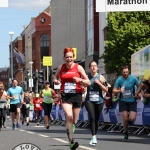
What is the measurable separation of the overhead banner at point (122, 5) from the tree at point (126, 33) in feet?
107

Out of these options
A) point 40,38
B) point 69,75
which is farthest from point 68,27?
point 69,75

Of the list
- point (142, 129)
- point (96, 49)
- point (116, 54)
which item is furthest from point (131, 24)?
point (142, 129)

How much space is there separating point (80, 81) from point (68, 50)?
61 cm

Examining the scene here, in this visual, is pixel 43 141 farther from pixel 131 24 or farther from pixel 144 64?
pixel 131 24

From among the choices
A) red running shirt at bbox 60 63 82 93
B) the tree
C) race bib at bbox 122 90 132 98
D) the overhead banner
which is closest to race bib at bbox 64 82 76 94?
red running shirt at bbox 60 63 82 93

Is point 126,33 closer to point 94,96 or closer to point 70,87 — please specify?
point 94,96

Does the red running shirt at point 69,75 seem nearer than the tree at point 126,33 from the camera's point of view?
Yes

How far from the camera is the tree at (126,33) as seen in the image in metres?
52.2

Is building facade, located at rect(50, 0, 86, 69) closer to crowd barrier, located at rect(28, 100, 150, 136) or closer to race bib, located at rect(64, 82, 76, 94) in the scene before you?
crowd barrier, located at rect(28, 100, 150, 136)

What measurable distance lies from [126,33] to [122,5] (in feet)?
109

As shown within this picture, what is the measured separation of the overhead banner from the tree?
32544mm

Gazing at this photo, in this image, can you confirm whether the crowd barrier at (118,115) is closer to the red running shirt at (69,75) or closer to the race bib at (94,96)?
the race bib at (94,96)

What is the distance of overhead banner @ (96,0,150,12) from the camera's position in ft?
62.8

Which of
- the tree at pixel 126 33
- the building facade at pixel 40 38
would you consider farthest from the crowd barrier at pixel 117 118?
the building facade at pixel 40 38
